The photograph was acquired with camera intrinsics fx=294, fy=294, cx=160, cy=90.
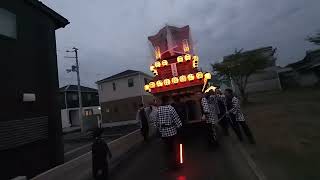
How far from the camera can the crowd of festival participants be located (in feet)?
25.6

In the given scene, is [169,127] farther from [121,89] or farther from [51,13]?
[121,89]

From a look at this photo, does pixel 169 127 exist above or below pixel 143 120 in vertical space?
below

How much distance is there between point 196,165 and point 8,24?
24.4ft

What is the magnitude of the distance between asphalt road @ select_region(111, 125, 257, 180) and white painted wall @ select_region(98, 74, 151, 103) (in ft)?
91.6

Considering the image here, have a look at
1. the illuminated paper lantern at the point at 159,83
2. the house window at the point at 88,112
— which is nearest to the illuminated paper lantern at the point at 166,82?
the illuminated paper lantern at the point at 159,83

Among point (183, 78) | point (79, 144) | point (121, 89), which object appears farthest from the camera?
point (121, 89)

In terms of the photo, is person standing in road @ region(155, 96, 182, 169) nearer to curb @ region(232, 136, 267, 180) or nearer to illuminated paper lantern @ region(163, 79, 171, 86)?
curb @ region(232, 136, 267, 180)

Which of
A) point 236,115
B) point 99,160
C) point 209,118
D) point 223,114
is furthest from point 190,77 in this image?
point 99,160

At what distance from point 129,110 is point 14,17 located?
30.6 metres

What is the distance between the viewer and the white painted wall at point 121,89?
3944 centimetres

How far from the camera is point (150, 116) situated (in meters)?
14.6

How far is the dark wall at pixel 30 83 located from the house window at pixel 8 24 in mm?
163

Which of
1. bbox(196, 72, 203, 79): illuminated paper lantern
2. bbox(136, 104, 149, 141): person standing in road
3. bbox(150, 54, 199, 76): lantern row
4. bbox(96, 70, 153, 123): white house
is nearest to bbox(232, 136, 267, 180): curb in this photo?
bbox(196, 72, 203, 79): illuminated paper lantern

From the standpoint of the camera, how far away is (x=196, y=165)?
27.1ft
